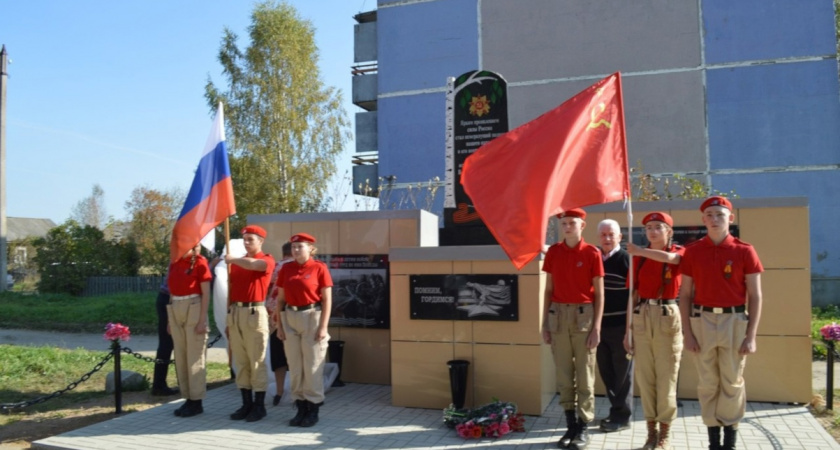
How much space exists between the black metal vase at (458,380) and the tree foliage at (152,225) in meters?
19.7

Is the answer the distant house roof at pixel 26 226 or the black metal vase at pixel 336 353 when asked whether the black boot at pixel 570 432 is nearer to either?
the black metal vase at pixel 336 353

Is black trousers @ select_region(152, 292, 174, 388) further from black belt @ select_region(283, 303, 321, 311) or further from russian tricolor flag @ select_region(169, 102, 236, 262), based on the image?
black belt @ select_region(283, 303, 321, 311)

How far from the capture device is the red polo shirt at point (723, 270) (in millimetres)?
4867

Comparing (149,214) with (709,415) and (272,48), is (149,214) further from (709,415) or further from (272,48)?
(709,415)

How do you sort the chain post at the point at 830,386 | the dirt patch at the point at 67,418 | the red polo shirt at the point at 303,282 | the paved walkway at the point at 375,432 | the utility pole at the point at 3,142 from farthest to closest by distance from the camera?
the utility pole at the point at 3,142 < the chain post at the point at 830,386 < the dirt patch at the point at 67,418 < the red polo shirt at the point at 303,282 < the paved walkway at the point at 375,432

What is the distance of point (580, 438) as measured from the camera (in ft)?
18.3

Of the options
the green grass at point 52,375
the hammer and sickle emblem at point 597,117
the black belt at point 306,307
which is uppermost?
the hammer and sickle emblem at point 597,117

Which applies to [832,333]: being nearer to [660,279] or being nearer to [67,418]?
[660,279]

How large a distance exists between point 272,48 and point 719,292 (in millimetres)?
27290

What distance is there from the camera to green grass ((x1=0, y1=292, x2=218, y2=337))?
17859mm

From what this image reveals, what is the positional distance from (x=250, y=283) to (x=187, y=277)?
0.78m

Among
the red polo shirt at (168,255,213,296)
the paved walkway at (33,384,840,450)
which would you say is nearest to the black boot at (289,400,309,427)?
the paved walkway at (33,384,840,450)

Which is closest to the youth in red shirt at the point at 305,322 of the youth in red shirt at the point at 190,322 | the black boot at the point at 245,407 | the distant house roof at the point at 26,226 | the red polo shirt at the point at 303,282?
the red polo shirt at the point at 303,282

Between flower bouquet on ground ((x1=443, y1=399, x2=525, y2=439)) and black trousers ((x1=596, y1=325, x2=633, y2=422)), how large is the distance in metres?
0.88
